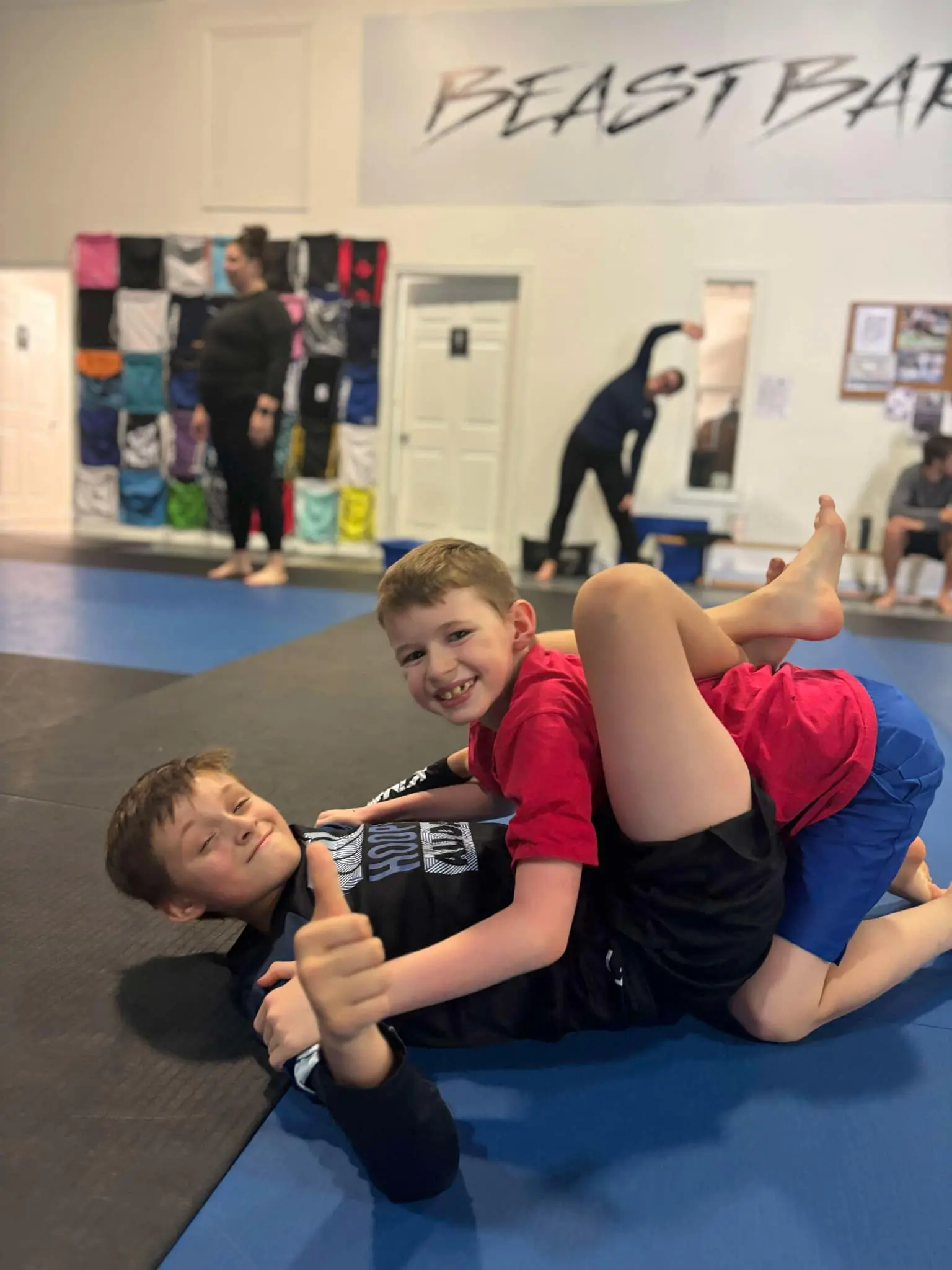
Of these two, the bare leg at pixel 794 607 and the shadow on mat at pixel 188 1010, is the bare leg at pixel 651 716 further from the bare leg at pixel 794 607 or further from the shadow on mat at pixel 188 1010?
the shadow on mat at pixel 188 1010

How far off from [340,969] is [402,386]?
6306mm

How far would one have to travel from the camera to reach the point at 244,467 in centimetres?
472

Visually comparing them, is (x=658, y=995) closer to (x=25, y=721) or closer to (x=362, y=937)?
(x=362, y=937)

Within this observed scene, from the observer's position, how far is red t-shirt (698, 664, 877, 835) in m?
1.12

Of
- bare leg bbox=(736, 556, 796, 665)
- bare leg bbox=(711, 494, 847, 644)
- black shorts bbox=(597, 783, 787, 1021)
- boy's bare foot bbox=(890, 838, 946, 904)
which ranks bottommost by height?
boy's bare foot bbox=(890, 838, 946, 904)

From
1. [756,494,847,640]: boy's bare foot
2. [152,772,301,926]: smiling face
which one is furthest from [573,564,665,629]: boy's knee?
[152,772,301,926]: smiling face

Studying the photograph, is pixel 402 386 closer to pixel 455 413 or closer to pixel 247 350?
pixel 455 413

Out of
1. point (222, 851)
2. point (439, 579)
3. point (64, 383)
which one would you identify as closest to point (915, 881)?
point (439, 579)

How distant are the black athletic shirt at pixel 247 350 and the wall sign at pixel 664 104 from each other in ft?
8.15

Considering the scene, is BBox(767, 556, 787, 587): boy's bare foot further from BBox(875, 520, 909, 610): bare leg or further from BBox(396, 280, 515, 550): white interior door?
BBox(396, 280, 515, 550): white interior door

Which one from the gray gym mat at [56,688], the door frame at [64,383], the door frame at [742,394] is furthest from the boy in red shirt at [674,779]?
the door frame at [64,383]

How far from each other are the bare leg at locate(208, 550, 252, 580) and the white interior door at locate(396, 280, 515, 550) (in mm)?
1854

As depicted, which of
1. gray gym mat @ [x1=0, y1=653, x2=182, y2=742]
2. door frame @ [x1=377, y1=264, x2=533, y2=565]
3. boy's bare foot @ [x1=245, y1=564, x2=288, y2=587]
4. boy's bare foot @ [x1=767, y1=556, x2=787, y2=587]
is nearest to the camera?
boy's bare foot @ [x1=767, y1=556, x2=787, y2=587]

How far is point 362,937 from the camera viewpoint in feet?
2.48
